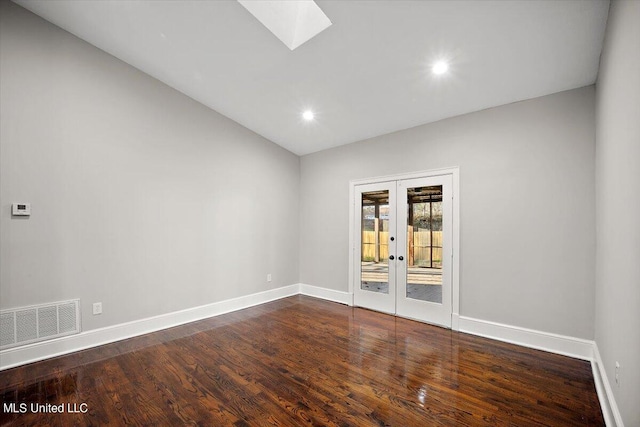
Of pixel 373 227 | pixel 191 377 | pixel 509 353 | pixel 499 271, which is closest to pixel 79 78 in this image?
pixel 191 377

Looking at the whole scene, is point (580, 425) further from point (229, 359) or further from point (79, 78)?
point (79, 78)

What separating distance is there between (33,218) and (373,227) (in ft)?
14.2

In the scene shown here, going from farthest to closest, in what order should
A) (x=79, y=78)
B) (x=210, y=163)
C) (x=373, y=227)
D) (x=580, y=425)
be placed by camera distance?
(x=373, y=227) < (x=210, y=163) < (x=79, y=78) < (x=580, y=425)

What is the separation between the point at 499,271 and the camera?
3293 millimetres

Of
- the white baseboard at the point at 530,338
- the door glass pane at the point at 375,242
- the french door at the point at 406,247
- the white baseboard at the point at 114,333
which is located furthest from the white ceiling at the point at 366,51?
the white baseboard at the point at 114,333

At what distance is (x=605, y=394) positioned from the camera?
6.63 feet

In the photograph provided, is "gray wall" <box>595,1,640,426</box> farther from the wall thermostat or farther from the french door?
the wall thermostat

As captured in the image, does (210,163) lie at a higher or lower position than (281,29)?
lower

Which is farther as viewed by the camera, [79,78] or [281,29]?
[79,78]

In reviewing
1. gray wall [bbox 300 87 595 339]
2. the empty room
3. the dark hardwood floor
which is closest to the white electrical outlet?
the empty room

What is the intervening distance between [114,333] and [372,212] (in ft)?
13.0

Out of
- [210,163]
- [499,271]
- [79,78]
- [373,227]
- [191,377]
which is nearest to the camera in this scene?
[191,377]

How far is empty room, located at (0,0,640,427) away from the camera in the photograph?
6.73 ft

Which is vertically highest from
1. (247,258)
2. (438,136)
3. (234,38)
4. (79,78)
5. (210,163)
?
(234,38)
